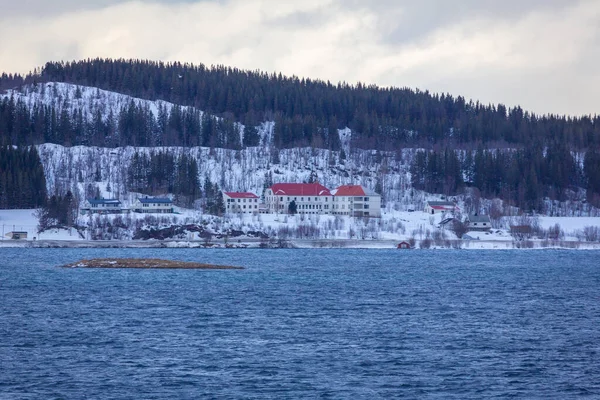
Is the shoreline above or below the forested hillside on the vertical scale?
below

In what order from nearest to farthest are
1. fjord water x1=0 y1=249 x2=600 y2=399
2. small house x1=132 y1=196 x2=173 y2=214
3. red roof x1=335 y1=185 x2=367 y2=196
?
1. fjord water x1=0 y1=249 x2=600 y2=399
2. small house x1=132 y1=196 x2=173 y2=214
3. red roof x1=335 y1=185 x2=367 y2=196

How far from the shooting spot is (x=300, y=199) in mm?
142750

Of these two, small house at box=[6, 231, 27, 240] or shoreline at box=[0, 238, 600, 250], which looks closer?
shoreline at box=[0, 238, 600, 250]

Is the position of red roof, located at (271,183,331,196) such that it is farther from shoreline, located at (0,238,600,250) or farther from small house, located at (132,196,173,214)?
shoreline, located at (0,238,600,250)

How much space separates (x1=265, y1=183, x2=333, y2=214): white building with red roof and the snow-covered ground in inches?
456

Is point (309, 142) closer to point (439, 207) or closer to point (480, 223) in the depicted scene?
point (439, 207)

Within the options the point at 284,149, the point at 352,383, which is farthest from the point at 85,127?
the point at 352,383

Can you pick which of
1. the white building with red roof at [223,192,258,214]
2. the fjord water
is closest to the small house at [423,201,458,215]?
the white building with red roof at [223,192,258,214]

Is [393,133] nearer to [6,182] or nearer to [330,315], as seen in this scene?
[6,182]

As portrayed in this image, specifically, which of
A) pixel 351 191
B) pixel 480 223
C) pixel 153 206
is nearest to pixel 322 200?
pixel 351 191

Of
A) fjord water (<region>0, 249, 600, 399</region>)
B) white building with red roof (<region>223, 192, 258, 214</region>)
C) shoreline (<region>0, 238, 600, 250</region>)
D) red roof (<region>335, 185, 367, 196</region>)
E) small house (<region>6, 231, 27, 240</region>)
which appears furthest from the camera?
red roof (<region>335, 185, 367, 196</region>)

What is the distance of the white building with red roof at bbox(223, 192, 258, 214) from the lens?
450 ft

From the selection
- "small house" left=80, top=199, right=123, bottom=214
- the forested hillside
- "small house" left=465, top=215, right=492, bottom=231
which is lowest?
"small house" left=465, top=215, right=492, bottom=231

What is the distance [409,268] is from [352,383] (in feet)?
168
